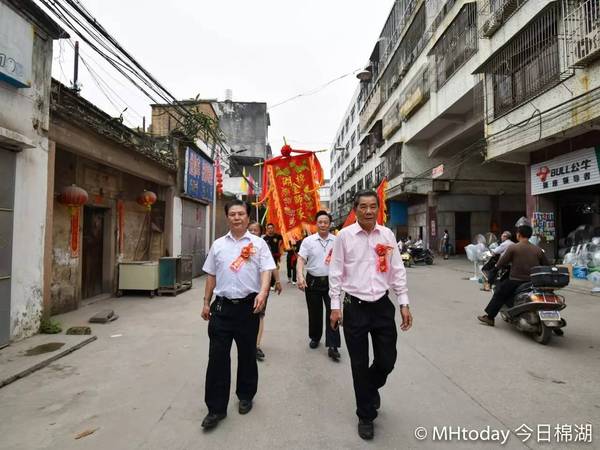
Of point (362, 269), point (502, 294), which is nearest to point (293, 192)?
point (502, 294)

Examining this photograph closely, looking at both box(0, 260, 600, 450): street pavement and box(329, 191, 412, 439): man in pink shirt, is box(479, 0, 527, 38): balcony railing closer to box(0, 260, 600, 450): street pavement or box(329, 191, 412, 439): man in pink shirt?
box(0, 260, 600, 450): street pavement

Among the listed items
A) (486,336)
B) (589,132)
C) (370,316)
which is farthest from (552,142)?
(370,316)

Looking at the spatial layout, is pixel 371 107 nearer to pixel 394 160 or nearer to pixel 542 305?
pixel 394 160

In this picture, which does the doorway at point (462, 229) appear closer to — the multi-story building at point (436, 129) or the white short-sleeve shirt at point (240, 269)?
the multi-story building at point (436, 129)

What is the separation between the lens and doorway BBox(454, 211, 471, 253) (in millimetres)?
22688

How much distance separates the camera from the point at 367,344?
2748 mm

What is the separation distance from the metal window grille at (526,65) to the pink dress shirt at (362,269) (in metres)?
10.0

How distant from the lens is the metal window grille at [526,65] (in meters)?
9.95

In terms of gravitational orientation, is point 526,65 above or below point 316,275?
above

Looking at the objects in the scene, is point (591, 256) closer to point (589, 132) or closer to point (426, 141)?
point (589, 132)

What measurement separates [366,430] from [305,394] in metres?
0.87

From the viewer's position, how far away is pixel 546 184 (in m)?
11.6

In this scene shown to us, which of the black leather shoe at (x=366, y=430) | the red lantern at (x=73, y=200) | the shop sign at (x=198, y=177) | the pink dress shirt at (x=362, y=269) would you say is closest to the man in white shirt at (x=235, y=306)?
the pink dress shirt at (x=362, y=269)

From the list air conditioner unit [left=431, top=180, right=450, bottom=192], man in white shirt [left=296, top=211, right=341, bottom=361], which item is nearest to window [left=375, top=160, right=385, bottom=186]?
air conditioner unit [left=431, top=180, right=450, bottom=192]
